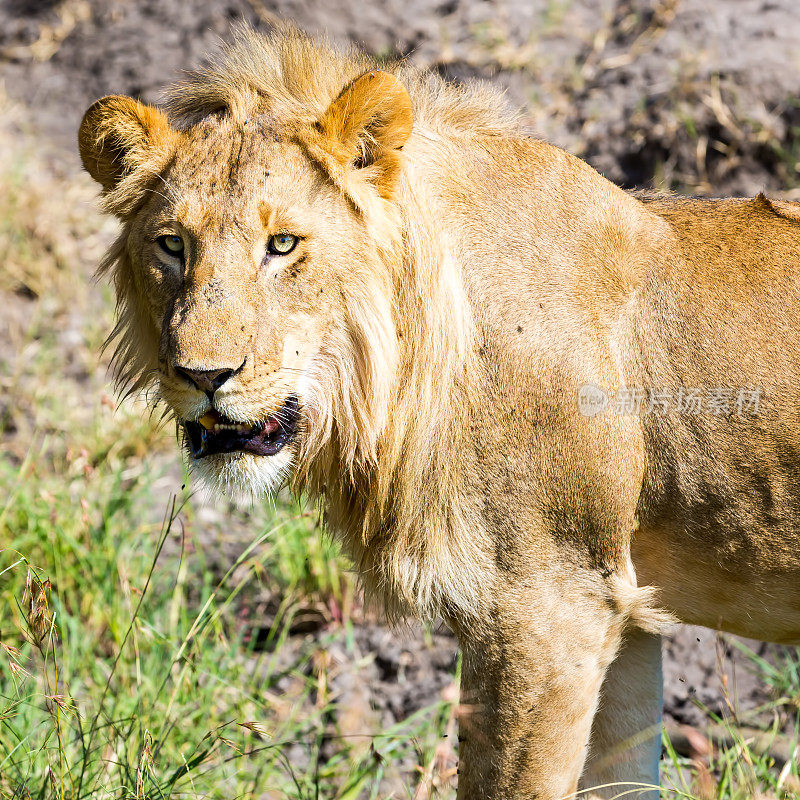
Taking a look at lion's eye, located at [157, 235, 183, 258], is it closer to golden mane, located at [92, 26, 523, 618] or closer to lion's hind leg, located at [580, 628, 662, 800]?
golden mane, located at [92, 26, 523, 618]

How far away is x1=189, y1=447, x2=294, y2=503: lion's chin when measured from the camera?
2615 mm

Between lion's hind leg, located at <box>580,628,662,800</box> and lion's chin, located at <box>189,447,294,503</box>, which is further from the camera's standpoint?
lion's hind leg, located at <box>580,628,662,800</box>

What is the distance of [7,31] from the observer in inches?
324

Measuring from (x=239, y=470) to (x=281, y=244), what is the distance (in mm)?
584

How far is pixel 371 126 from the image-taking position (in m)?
2.62

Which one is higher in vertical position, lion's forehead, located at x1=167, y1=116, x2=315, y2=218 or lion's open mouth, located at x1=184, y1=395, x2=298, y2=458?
lion's forehead, located at x1=167, y1=116, x2=315, y2=218

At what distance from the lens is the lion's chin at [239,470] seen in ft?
8.58

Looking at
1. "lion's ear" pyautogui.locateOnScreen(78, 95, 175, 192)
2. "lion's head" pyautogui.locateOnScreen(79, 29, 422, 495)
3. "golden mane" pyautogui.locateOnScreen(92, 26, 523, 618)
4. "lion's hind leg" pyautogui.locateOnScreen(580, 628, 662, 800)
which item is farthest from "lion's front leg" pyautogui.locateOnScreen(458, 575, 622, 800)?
"lion's ear" pyautogui.locateOnScreen(78, 95, 175, 192)

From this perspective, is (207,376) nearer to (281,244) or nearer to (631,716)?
(281,244)

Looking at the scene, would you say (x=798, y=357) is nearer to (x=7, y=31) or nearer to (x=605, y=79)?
(x=605, y=79)

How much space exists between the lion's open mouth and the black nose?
125mm

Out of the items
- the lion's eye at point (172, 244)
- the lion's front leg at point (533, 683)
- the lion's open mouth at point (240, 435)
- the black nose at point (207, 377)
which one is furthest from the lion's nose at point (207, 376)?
the lion's front leg at point (533, 683)

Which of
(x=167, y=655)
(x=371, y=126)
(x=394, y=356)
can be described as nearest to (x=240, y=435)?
(x=394, y=356)

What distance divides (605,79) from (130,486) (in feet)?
13.0
